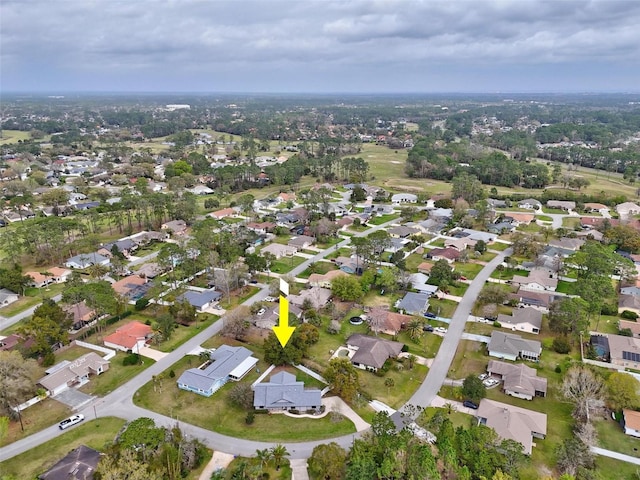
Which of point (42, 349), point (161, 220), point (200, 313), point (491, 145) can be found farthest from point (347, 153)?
point (42, 349)

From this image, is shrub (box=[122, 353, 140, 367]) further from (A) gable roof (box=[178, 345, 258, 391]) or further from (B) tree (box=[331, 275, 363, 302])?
(B) tree (box=[331, 275, 363, 302])

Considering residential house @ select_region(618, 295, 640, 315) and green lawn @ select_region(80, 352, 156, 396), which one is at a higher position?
residential house @ select_region(618, 295, 640, 315)

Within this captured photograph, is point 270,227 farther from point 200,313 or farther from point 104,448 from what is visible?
point 104,448

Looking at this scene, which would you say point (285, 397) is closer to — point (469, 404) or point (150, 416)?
point (150, 416)

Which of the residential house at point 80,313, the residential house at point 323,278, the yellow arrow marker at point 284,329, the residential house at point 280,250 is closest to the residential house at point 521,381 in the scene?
the yellow arrow marker at point 284,329

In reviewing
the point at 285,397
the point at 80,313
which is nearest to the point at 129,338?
the point at 80,313

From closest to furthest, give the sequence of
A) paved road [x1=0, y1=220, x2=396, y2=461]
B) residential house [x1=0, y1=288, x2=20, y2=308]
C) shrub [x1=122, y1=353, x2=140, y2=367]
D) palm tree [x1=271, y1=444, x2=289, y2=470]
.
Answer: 1. palm tree [x1=271, y1=444, x2=289, y2=470]
2. paved road [x1=0, y1=220, x2=396, y2=461]
3. shrub [x1=122, y1=353, x2=140, y2=367]
4. residential house [x1=0, y1=288, x2=20, y2=308]

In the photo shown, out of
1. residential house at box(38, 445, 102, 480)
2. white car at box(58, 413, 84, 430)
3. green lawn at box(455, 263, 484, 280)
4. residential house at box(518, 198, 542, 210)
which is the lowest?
white car at box(58, 413, 84, 430)

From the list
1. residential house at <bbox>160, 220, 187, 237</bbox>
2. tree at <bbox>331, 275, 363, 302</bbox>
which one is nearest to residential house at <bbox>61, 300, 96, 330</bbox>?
tree at <bbox>331, 275, 363, 302</bbox>
